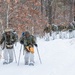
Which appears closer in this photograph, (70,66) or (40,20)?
(70,66)

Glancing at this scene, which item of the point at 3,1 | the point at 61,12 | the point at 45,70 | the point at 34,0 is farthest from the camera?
the point at 61,12

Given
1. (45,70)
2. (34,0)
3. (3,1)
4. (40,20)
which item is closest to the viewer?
(45,70)

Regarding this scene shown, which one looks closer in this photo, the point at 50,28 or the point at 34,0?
the point at 34,0

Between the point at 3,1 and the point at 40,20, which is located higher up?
the point at 3,1

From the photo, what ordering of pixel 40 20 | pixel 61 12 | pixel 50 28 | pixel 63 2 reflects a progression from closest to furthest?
1. pixel 50 28
2. pixel 40 20
3. pixel 63 2
4. pixel 61 12

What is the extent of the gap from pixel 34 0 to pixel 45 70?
18520 millimetres

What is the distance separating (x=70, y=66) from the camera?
556 inches

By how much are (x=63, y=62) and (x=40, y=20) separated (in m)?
21.9

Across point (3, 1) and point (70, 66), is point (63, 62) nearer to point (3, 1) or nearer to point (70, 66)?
point (70, 66)

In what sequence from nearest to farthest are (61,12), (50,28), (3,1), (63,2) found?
(3,1), (50,28), (63,2), (61,12)

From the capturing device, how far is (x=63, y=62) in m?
15.6

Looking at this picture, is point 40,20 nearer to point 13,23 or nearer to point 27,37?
point 13,23

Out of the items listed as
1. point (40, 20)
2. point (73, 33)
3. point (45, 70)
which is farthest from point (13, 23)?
point (45, 70)

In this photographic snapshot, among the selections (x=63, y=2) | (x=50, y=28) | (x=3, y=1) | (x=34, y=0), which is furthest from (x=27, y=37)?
(x=63, y=2)
